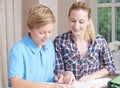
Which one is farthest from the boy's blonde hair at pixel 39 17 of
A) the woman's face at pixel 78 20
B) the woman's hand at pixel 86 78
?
the woman's hand at pixel 86 78

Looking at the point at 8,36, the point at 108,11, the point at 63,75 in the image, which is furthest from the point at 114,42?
the point at 63,75

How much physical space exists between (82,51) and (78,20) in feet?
0.56

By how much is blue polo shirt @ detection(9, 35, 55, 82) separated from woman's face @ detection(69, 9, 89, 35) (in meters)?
0.15

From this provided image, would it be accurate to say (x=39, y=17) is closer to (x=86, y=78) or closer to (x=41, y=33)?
(x=41, y=33)

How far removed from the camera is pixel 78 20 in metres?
1.32

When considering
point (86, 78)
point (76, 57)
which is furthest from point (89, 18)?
point (86, 78)

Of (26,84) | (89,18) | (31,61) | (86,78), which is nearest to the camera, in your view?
(26,84)

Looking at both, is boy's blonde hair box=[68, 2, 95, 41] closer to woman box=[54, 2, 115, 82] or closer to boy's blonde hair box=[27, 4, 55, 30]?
woman box=[54, 2, 115, 82]

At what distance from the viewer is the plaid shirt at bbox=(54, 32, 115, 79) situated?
4.38 ft

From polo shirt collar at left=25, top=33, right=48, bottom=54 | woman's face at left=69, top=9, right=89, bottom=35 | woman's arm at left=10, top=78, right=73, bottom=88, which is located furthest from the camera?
woman's face at left=69, top=9, right=89, bottom=35

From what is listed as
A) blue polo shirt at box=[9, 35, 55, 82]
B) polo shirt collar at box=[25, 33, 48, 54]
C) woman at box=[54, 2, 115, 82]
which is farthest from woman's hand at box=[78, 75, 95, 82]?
polo shirt collar at box=[25, 33, 48, 54]

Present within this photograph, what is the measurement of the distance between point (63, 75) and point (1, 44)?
4.07ft

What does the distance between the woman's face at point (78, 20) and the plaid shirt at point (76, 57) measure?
8 cm

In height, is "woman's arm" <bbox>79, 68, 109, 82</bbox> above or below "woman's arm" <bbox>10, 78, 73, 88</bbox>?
below
